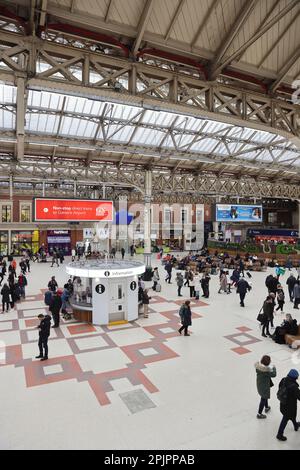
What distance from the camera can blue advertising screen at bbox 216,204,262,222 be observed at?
27859mm

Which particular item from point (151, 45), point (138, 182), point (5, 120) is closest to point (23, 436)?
point (151, 45)

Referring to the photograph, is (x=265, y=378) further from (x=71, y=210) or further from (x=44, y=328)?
(x=71, y=210)

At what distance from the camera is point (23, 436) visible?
5066mm

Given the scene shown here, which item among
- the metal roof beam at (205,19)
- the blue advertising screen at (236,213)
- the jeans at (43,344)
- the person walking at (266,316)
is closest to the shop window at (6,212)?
the blue advertising screen at (236,213)

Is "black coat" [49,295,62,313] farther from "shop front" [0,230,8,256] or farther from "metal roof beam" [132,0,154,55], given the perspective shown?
"shop front" [0,230,8,256]

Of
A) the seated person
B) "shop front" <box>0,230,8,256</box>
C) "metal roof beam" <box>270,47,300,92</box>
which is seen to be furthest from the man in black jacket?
"shop front" <box>0,230,8,256</box>

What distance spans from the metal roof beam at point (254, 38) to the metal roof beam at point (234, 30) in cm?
11

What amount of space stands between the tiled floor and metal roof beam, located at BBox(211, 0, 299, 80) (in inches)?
286

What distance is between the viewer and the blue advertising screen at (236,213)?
27.9 metres

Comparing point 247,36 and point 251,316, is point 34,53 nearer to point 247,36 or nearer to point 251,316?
point 247,36

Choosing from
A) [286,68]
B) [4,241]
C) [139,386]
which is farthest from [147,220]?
[4,241]

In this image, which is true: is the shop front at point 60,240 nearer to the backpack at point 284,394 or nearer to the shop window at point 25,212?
the shop window at point 25,212

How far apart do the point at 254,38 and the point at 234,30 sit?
47 centimetres

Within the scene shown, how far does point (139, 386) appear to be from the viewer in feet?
22.3
